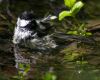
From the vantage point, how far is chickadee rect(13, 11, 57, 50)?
16.3 feet

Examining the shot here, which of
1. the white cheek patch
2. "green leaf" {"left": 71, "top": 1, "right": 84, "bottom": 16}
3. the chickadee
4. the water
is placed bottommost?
the water

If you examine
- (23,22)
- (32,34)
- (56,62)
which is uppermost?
(23,22)

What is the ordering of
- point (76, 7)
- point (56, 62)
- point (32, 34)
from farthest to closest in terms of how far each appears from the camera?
1. point (32, 34)
2. point (76, 7)
3. point (56, 62)

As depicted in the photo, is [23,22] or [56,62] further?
[23,22]

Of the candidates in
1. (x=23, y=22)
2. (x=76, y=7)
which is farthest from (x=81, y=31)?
(x=23, y=22)

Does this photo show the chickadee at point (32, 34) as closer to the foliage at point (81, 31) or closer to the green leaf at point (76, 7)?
the foliage at point (81, 31)

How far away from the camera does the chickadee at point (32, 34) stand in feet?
16.3

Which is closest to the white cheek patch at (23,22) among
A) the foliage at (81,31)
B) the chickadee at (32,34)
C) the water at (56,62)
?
the chickadee at (32,34)

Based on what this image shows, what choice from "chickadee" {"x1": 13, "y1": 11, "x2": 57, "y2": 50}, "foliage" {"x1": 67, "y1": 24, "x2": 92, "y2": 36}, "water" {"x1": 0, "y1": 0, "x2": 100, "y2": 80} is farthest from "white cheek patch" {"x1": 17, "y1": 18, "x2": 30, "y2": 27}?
"foliage" {"x1": 67, "y1": 24, "x2": 92, "y2": 36}

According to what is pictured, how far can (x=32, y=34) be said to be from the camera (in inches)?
196

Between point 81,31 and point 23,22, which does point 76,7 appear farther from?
point 23,22

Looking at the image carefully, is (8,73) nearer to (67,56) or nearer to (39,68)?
(39,68)

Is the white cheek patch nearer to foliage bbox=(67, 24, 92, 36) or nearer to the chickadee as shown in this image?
the chickadee

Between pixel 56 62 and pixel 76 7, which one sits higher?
pixel 76 7
